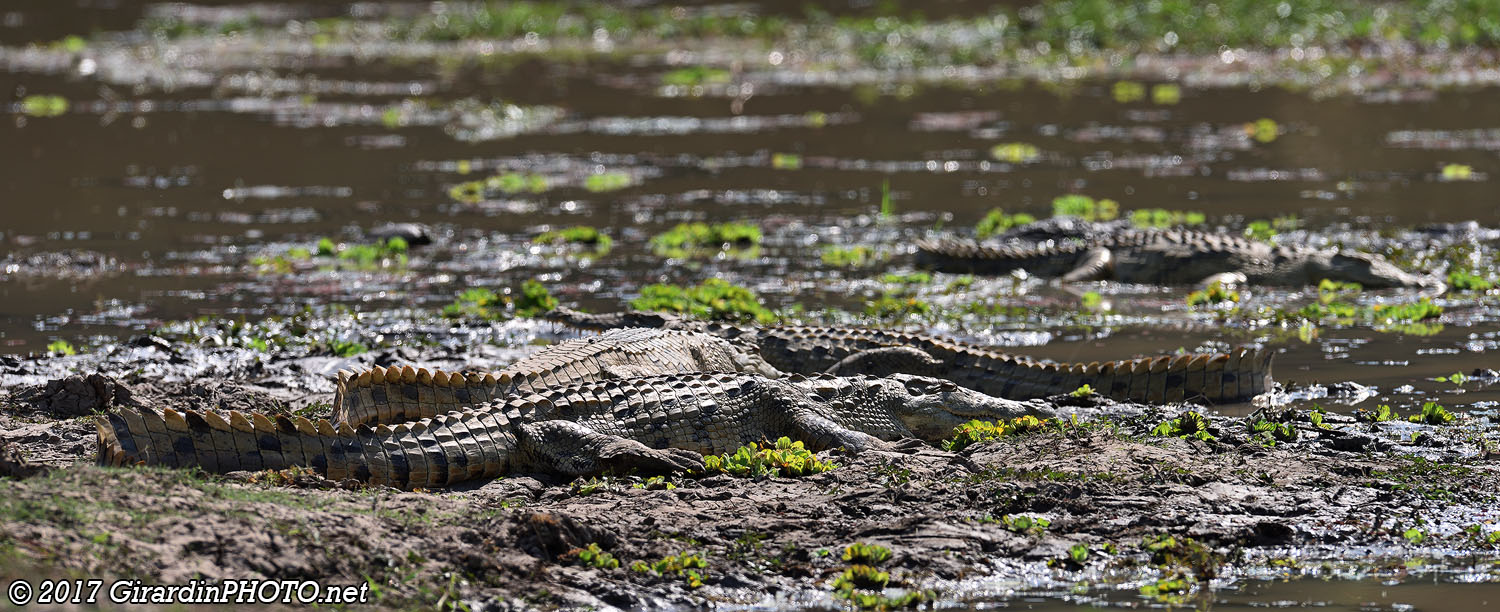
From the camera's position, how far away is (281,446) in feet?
17.8

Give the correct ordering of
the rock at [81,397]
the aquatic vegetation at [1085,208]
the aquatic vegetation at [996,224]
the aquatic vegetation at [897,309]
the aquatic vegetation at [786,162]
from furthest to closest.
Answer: the aquatic vegetation at [786,162], the aquatic vegetation at [1085,208], the aquatic vegetation at [996,224], the aquatic vegetation at [897,309], the rock at [81,397]

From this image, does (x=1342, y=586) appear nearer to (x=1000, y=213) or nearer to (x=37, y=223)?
(x=1000, y=213)

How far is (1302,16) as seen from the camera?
25.1 m

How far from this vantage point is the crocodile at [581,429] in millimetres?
5395

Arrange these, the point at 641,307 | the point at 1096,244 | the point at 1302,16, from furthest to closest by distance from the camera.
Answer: the point at 1302,16, the point at 1096,244, the point at 641,307

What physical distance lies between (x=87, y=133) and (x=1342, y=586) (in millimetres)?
16854

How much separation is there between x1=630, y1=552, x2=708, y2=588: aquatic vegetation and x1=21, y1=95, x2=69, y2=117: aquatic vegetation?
17620 millimetres

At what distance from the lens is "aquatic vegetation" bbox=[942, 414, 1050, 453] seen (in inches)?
245

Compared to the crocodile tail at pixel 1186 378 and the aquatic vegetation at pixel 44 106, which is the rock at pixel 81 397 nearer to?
the crocodile tail at pixel 1186 378

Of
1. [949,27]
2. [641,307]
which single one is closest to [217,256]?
[641,307]

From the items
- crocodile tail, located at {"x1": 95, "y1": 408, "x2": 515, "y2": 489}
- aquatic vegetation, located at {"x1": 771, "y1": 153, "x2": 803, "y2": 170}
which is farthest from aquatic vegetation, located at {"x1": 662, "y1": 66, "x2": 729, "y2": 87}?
crocodile tail, located at {"x1": 95, "y1": 408, "x2": 515, "y2": 489}

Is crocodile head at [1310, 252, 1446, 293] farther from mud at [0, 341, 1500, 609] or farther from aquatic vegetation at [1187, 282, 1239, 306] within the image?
mud at [0, 341, 1500, 609]

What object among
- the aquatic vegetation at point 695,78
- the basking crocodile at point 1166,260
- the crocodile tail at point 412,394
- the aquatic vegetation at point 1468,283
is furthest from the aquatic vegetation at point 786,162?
the crocodile tail at point 412,394

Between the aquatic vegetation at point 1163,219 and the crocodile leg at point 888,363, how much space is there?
18.3ft
